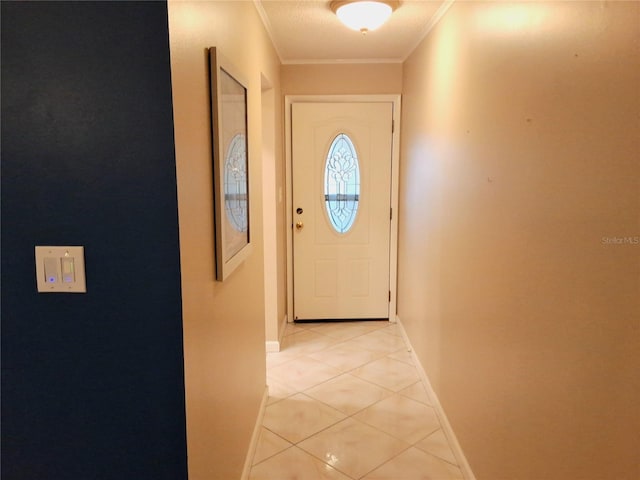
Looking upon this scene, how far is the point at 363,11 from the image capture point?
2.54 meters

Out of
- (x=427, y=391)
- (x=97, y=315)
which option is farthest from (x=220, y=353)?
(x=427, y=391)

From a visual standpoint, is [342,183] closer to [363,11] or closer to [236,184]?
[363,11]

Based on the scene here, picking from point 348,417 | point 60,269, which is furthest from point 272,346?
point 60,269

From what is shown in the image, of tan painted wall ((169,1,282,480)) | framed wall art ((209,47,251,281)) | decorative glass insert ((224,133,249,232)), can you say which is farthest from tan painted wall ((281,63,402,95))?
decorative glass insert ((224,133,249,232))

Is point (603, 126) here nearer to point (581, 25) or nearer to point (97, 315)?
point (581, 25)

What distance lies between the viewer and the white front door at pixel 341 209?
13.5ft

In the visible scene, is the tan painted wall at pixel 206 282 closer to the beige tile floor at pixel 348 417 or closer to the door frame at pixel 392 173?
the beige tile floor at pixel 348 417

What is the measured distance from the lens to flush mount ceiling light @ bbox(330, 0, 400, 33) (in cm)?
250

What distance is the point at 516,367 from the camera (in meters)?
1.64

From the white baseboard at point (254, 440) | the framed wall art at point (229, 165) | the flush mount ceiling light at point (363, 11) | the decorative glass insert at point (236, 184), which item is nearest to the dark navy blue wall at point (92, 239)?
the framed wall art at point (229, 165)

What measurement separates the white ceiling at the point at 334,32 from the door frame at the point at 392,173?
0.97ft

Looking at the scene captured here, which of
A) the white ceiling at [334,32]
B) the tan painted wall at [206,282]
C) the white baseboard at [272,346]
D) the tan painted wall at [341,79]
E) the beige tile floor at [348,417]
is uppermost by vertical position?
the white ceiling at [334,32]

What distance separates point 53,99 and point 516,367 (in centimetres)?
163

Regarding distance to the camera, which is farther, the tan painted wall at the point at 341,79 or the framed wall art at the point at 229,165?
the tan painted wall at the point at 341,79
